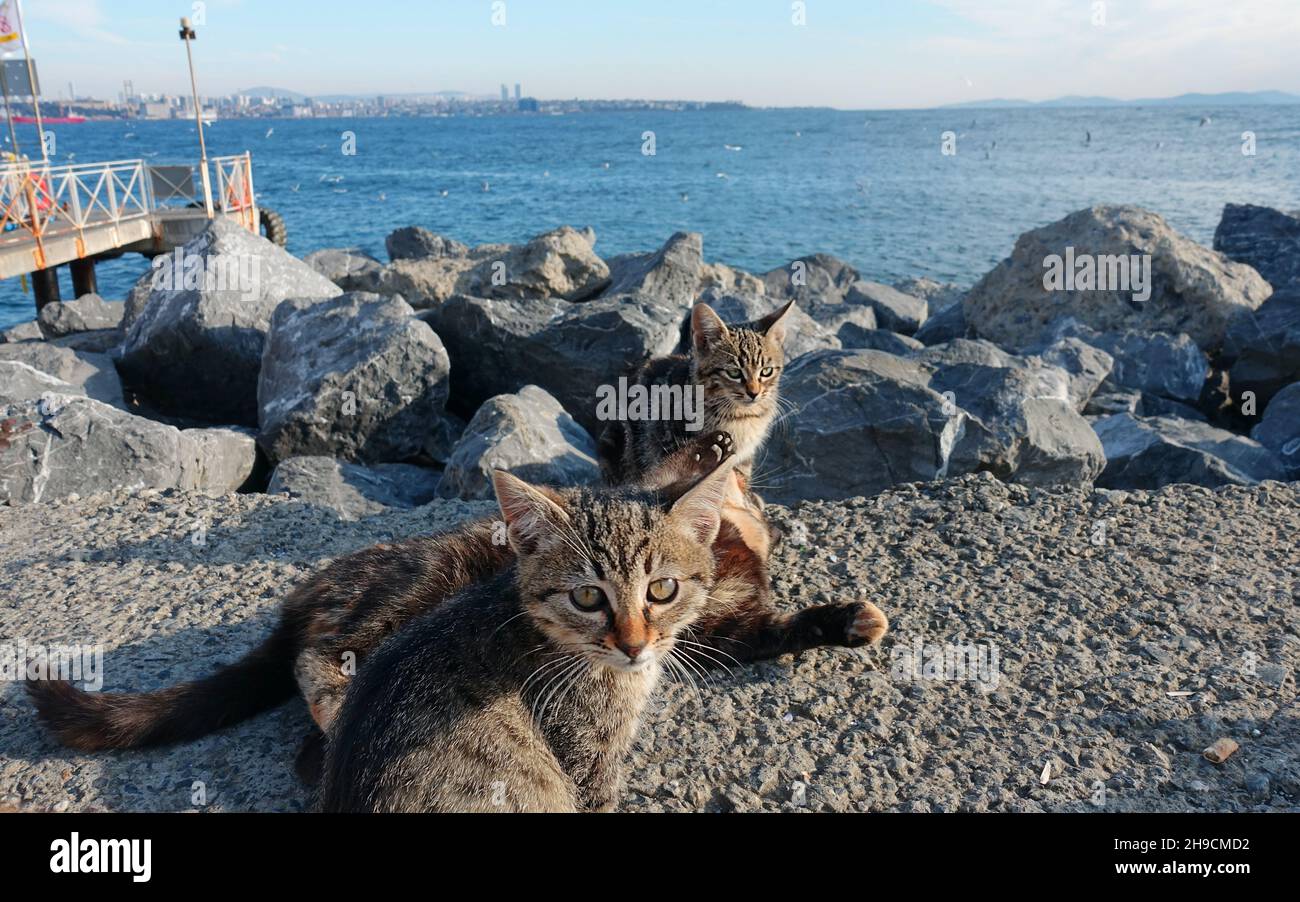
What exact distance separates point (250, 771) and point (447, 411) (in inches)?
252

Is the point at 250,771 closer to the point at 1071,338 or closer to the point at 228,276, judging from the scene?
the point at 228,276

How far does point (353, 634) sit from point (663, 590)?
52.2 inches

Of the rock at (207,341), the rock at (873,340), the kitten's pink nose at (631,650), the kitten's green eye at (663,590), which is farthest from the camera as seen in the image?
the rock at (873,340)

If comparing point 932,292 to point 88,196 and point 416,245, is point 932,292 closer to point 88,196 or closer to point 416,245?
point 416,245

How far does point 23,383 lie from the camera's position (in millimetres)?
8406

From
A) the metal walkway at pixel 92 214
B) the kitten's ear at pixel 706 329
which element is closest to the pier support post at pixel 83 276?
the metal walkway at pixel 92 214

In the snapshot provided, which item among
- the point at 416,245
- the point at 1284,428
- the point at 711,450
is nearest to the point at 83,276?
the point at 416,245

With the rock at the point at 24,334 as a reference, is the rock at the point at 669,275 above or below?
above

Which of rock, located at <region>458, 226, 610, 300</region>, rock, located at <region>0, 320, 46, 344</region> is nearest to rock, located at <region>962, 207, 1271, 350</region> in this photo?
rock, located at <region>458, 226, 610, 300</region>

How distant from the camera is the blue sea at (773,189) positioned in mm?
31984

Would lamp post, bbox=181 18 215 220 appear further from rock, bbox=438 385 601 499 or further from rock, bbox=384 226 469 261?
rock, bbox=438 385 601 499

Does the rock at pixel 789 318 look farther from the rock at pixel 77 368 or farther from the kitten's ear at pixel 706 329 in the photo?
the rock at pixel 77 368

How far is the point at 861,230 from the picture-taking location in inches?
1382

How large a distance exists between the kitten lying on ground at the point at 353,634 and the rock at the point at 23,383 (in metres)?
5.74
